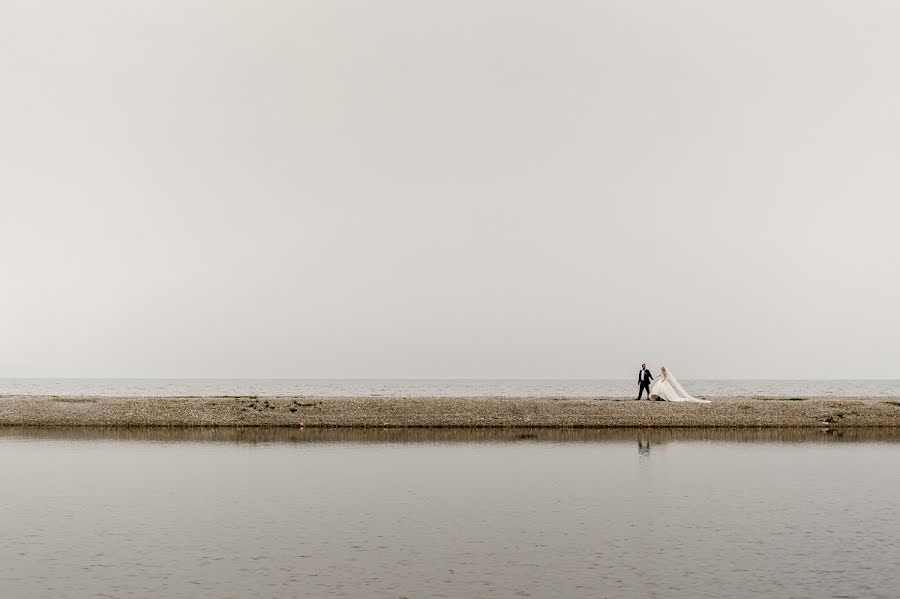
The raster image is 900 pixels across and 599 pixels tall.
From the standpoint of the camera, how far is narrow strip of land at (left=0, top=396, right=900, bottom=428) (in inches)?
2228

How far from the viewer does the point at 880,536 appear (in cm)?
2320

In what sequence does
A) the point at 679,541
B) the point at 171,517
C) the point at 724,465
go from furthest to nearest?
the point at 724,465 < the point at 171,517 < the point at 679,541

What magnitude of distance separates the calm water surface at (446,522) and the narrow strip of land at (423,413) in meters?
11.9

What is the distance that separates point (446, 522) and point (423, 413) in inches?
1282

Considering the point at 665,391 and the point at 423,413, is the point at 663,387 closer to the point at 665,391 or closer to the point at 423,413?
the point at 665,391

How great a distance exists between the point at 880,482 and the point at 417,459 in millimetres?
18565

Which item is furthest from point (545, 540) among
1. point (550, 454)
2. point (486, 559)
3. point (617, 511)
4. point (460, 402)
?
point (460, 402)

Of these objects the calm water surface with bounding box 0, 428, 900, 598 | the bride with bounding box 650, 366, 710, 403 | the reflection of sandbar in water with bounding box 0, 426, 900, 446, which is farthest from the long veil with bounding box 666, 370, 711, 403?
the calm water surface with bounding box 0, 428, 900, 598

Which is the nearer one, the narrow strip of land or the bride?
the narrow strip of land

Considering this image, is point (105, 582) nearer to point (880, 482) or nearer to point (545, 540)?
point (545, 540)

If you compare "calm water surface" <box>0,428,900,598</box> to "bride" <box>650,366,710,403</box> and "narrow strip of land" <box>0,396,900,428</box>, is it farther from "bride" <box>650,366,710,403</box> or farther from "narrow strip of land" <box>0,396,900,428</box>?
"bride" <box>650,366,710,403</box>

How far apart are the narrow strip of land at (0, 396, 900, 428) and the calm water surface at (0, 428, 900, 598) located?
11900 mm

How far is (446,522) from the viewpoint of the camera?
25188 mm

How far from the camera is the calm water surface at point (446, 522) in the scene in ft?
61.6
